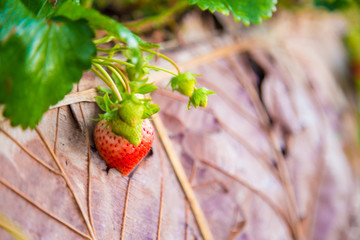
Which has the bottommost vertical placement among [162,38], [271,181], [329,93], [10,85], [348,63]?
[348,63]

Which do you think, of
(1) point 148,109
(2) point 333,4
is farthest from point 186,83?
(2) point 333,4

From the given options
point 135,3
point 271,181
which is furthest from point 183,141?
point 135,3

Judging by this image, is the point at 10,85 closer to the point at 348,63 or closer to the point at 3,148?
the point at 3,148

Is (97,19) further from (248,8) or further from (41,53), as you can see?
(248,8)

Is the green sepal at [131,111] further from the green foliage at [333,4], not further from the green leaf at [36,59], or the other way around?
the green foliage at [333,4]

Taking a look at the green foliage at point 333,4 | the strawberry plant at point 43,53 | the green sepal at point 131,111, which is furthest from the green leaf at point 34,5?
the green foliage at point 333,4
